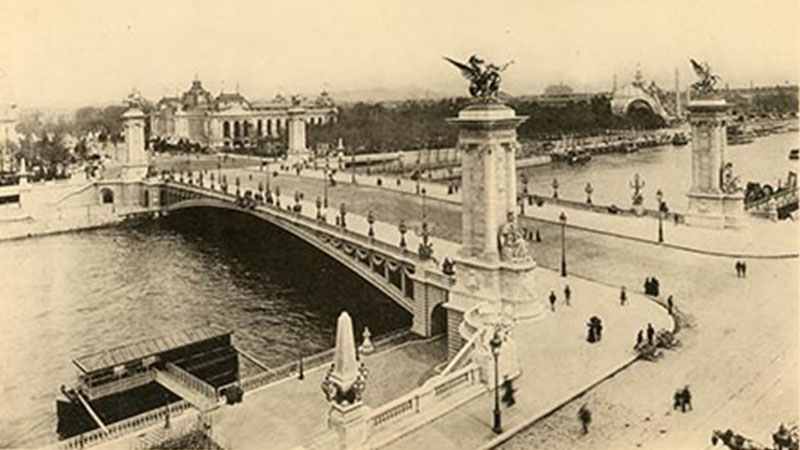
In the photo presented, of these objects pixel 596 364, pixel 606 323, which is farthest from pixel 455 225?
pixel 596 364

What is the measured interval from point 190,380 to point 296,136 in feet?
98.8

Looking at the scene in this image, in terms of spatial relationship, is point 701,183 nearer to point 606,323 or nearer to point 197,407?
point 606,323

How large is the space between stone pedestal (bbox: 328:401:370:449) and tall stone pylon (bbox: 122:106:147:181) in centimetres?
3205

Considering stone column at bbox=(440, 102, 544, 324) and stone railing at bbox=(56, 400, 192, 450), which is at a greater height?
stone column at bbox=(440, 102, 544, 324)

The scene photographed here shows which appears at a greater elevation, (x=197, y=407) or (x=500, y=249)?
(x=500, y=249)

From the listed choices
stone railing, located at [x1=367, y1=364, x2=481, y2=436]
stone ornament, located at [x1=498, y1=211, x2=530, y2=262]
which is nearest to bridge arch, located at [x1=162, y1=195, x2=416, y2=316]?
stone ornament, located at [x1=498, y1=211, x2=530, y2=262]

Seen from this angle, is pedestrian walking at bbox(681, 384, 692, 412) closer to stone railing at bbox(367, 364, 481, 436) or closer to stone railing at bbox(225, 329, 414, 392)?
stone railing at bbox(367, 364, 481, 436)

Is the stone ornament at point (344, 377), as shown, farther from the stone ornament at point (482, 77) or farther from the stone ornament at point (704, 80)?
the stone ornament at point (704, 80)

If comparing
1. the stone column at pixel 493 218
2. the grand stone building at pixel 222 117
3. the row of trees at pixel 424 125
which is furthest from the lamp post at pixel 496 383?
the grand stone building at pixel 222 117

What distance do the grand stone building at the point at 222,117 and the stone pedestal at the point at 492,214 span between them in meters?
46.5

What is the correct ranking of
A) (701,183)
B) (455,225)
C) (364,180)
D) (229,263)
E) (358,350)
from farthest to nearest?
(364,180), (229,263), (455,225), (701,183), (358,350)

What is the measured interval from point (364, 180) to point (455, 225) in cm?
1175

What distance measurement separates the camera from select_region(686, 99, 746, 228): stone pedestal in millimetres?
18984

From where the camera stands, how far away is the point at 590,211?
74.2 feet
